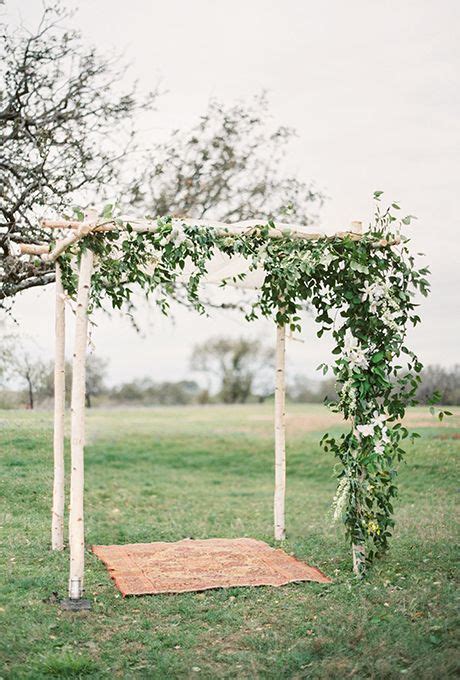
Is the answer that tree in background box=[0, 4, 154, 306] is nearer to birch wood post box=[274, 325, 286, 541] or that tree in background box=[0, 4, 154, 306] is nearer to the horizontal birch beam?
the horizontal birch beam

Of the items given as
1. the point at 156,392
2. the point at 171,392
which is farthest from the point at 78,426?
the point at 171,392

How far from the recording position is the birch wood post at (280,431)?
7457 mm

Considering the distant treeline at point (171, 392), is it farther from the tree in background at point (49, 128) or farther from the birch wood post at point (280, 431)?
the birch wood post at point (280, 431)

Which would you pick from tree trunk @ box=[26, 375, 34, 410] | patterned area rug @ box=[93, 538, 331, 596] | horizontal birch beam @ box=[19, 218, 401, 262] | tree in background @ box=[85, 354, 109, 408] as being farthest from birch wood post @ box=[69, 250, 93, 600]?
tree in background @ box=[85, 354, 109, 408]

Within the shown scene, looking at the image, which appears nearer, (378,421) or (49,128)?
(378,421)

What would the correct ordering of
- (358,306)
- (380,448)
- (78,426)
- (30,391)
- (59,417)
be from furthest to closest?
1. (30,391)
2. (59,417)
3. (358,306)
4. (380,448)
5. (78,426)

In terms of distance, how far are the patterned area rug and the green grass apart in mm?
150

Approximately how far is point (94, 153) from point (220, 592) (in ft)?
23.1

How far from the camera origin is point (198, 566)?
255 inches

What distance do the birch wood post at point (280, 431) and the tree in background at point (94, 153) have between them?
3.91m

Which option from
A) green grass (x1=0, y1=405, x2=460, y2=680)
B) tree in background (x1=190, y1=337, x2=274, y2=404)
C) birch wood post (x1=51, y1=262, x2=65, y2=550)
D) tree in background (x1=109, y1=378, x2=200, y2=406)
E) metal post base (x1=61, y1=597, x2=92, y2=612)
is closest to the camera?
green grass (x1=0, y1=405, x2=460, y2=680)

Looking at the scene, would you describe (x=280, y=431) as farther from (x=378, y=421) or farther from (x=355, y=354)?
(x=355, y=354)

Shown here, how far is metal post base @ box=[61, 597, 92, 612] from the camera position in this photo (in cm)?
526

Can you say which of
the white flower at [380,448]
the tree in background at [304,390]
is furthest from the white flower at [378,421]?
the tree in background at [304,390]
